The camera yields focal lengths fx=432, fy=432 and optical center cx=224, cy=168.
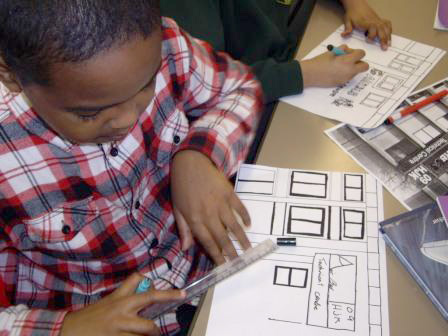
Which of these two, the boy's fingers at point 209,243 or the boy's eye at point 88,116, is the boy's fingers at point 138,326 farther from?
the boy's eye at point 88,116

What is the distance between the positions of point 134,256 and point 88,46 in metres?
0.42

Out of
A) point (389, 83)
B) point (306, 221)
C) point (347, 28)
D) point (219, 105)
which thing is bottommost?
point (306, 221)

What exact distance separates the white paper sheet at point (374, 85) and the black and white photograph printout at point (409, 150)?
0.03 metres

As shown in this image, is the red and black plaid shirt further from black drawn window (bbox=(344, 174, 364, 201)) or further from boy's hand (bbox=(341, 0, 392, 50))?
boy's hand (bbox=(341, 0, 392, 50))

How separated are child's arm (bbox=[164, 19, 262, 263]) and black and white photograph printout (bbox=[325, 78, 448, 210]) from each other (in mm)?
174

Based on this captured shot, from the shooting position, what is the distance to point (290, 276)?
0.59 meters

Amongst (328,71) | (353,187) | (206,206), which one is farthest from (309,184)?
(328,71)

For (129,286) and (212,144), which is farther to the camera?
(212,144)

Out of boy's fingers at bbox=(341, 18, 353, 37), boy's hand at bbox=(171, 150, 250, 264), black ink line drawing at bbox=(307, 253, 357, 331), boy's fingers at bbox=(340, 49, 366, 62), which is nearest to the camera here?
black ink line drawing at bbox=(307, 253, 357, 331)

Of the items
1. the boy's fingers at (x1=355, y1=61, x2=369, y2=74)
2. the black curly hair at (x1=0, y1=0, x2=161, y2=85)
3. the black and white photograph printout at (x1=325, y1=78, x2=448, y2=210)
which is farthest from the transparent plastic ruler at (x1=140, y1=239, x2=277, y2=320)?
the boy's fingers at (x1=355, y1=61, x2=369, y2=74)

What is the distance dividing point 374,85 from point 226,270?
0.50 meters

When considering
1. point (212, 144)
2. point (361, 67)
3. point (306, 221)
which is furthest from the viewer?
point (361, 67)

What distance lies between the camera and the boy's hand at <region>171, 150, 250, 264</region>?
648 millimetres

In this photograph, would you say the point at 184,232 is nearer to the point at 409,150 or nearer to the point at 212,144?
the point at 212,144
